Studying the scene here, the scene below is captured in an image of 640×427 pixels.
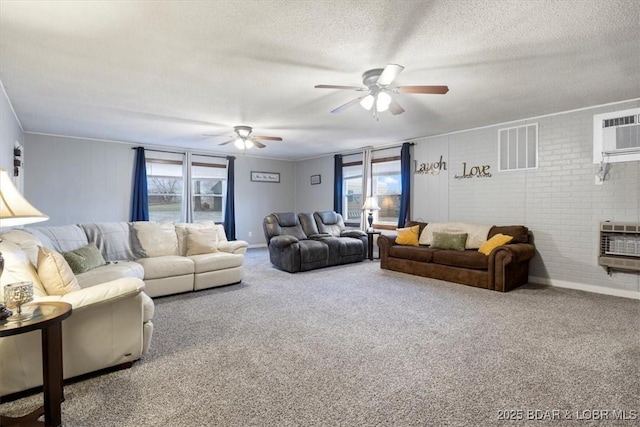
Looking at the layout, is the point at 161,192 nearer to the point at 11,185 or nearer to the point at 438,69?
the point at 11,185

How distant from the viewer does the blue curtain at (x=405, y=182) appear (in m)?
6.59

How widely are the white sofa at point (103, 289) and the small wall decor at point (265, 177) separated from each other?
14.6 ft

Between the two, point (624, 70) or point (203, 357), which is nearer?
point (203, 357)

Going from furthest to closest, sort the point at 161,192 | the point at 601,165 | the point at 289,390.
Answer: the point at 161,192 → the point at 601,165 → the point at 289,390

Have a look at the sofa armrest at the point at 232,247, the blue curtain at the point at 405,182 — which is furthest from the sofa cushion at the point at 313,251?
the blue curtain at the point at 405,182

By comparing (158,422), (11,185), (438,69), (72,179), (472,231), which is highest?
(438,69)

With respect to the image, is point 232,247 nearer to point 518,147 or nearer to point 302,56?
point 302,56

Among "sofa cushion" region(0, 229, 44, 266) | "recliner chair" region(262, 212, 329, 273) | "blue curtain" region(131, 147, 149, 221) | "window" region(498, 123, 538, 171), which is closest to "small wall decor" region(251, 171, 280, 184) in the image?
"blue curtain" region(131, 147, 149, 221)

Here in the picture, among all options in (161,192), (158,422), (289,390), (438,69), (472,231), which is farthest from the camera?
(161,192)

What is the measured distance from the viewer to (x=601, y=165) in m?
4.33

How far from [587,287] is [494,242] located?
1335mm

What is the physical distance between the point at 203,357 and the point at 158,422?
75 cm

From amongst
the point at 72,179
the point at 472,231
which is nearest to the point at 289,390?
the point at 472,231

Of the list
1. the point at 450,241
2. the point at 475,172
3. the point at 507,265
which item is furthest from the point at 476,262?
the point at 475,172
